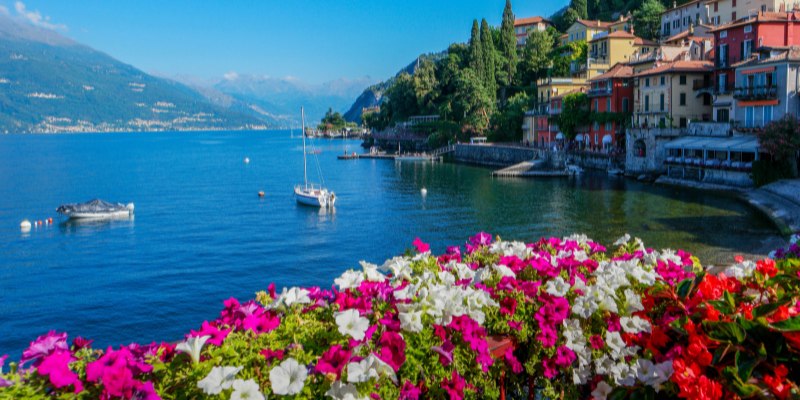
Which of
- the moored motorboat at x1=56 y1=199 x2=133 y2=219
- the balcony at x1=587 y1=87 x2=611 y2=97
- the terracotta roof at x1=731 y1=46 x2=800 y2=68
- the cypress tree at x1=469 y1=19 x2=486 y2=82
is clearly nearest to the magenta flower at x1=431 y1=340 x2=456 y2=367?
the moored motorboat at x1=56 y1=199 x2=133 y2=219

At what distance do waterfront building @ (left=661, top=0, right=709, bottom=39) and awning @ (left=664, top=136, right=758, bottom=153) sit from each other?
109 feet

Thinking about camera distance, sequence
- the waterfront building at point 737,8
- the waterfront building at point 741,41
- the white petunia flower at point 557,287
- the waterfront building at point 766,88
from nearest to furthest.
Answer: 1. the white petunia flower at point 557,287
2. the waterfront building at point 766,88
3. the waterfront building at point 741,41
4. the waterfront building at point 737,8

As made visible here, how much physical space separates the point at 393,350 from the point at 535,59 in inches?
4123

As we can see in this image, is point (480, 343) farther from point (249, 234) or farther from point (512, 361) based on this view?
point (249, 234)

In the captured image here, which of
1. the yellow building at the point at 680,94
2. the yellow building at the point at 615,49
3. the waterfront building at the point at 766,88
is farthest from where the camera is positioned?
the yellow building at the point at 615,49

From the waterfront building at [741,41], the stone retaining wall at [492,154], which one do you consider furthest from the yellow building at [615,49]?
the waterfront building at [741,41]

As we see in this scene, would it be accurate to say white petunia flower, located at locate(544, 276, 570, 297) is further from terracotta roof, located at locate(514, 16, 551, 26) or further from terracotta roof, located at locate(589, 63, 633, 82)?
terracotta roof, located at locate(514, 16, 551, 26)

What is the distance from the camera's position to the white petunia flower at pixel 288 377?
4211 mm

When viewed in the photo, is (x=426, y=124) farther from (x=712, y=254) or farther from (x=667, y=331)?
(x=667, y=331)

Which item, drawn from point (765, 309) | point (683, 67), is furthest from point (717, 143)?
point (765, 309)

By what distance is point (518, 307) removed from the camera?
224 inches

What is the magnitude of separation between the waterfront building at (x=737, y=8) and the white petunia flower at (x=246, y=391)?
79988 mm

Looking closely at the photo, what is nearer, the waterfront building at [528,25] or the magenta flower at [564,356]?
the magenta flower at [564,356]

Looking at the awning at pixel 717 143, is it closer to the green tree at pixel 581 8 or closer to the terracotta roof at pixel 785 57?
the terracotta roof at pixel 785 57
